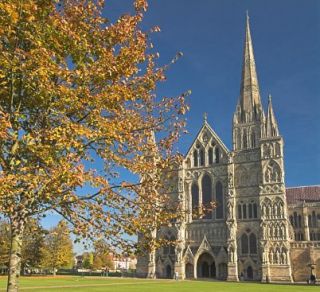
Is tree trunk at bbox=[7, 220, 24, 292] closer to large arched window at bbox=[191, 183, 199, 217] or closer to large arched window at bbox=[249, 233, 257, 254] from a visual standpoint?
large arched window at bbox=[249, 233, 257, 254]

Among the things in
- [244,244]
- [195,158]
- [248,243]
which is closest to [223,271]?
[244,244]

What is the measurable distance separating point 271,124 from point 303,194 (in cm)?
2061

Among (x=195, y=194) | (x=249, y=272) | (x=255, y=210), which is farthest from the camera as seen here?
(x=195, y=194)

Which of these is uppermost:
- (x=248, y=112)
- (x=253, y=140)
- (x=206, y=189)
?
(x=248, y=112)

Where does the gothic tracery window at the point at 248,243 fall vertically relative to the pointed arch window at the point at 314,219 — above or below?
below

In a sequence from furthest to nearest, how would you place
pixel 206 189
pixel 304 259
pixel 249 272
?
1. pixel 206 189
2. pixel 249 272
3. pixel 304 259

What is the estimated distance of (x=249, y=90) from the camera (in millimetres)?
77812

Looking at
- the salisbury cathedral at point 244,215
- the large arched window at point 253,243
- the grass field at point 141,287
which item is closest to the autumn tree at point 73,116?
the grass field at point 141,287

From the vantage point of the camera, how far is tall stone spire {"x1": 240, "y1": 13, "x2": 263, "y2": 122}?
246 ft

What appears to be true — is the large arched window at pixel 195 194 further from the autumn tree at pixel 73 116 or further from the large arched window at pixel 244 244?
the autumn tree at pixel 73 116

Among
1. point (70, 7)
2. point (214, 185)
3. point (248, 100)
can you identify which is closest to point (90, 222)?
point (70, 7)

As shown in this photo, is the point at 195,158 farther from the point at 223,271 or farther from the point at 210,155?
the point at 223,271

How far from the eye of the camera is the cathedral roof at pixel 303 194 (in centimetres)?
8081

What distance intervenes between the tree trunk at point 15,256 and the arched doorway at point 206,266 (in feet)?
204
